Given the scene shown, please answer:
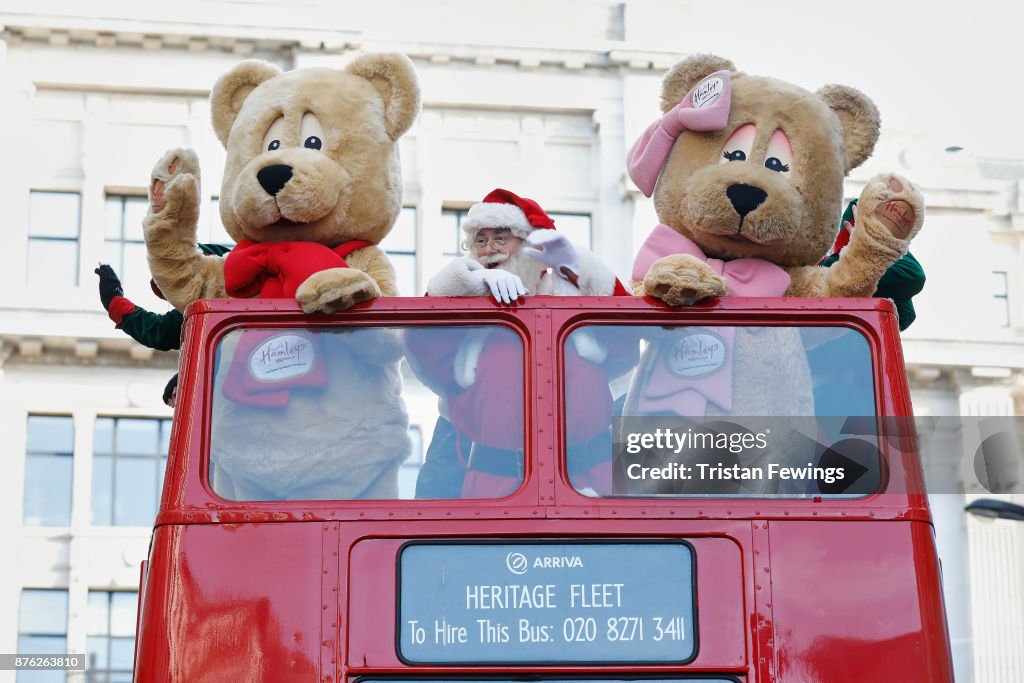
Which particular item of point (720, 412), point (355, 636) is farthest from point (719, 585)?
point (355, 636)

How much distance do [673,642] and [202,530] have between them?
5.82 ft

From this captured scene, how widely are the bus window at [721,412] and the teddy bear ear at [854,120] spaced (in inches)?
58.8

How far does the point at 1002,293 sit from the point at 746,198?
23.7 m

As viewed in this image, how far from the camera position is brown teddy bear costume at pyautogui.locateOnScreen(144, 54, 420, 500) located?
6996 mm

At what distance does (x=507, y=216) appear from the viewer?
7.98 m

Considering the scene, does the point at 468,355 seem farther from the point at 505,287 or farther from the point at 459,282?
the point at 459,282

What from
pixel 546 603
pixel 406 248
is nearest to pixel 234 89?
pixel 546 603

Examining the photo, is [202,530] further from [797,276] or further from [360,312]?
[797,276]

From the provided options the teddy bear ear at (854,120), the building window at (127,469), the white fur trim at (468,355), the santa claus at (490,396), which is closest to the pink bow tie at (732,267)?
the teddy bear ear at (854,120)

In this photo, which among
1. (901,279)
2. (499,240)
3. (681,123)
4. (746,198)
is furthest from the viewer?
(681,123)

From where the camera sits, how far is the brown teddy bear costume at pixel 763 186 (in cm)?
774

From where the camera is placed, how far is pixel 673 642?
6.50 meters

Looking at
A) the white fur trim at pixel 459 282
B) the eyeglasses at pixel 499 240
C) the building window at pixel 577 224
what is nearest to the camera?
the white fur trim at pixel 459 282

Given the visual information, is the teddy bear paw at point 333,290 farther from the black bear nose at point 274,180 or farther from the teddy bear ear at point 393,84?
the teddy bear ear at point 393,84
